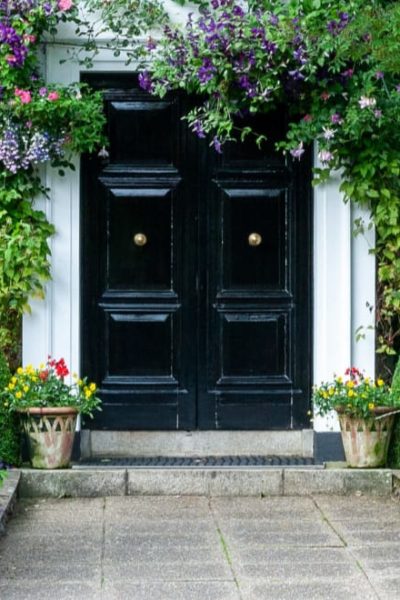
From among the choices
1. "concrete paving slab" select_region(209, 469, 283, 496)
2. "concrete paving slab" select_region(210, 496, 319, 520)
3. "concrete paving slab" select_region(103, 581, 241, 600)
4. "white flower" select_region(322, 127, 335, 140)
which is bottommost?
"concrete paving slab" select_region(103, 581, 241, 600)

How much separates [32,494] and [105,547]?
1.66m

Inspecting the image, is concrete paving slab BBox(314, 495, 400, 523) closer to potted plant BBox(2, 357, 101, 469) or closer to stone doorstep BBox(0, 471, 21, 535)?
potted plant BBox(2, 357, 101, 469)

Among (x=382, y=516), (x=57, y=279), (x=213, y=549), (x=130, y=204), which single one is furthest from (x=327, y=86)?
(x=213, y=549)

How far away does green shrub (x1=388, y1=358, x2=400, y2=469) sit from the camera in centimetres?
869

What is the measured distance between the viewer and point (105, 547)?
6.87 metres

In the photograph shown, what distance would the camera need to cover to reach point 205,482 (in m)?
8.52

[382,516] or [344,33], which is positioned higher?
[344,33]

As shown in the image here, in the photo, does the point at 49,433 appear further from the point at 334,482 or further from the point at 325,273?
the point at 325,273

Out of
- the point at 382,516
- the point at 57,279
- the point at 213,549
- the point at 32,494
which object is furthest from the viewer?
the point at 57,279

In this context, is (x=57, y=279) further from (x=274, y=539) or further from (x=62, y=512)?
(x=274, y=539)

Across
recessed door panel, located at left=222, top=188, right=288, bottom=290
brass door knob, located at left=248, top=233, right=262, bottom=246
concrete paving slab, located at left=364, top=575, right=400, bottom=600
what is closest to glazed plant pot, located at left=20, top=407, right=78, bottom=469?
recessed door panel, located at left=222, top=188, right=288, bottom=290

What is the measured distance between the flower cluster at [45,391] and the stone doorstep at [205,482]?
1.41 ft

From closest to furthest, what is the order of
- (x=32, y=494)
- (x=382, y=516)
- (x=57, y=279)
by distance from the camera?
(x=382, y=516), (x=32, y=494), (x=57, y=279)

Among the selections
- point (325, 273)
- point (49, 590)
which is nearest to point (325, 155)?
point (325, 273)
